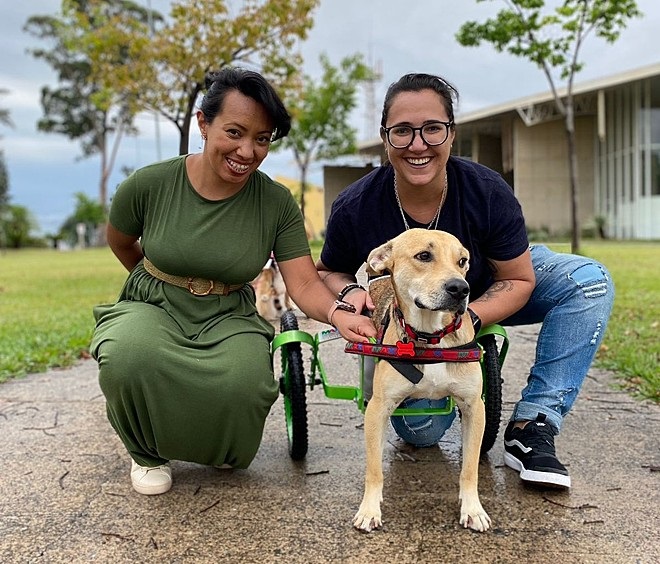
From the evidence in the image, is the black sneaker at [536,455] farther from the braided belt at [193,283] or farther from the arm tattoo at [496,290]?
the braided belt at [193,283]

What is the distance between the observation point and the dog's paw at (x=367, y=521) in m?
2.40

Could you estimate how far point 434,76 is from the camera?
277 centimetres

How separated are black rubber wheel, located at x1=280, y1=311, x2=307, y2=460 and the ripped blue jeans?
1.70 ft

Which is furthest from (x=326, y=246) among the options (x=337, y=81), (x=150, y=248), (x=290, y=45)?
(x=337, y=81)

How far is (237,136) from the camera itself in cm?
282

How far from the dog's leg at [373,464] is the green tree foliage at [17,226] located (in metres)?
49.2

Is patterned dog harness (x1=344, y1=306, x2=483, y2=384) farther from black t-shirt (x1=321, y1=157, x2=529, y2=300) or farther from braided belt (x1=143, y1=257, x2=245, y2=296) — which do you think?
braided belt (x1=143, y1=257, x2=245, y2=296)

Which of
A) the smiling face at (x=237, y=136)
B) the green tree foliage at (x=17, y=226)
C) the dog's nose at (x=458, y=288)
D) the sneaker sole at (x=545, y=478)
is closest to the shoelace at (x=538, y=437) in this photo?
the sneaker sole at (x=545, y=478)

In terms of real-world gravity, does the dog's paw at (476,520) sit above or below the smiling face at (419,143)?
below

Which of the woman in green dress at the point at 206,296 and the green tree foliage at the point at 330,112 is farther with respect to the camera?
the green tree foliage at the point at 330,112

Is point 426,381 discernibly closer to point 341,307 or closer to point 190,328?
point 341,307

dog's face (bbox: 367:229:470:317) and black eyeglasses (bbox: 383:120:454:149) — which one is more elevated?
black eyeglasses (bbox: 383:120:454:149)

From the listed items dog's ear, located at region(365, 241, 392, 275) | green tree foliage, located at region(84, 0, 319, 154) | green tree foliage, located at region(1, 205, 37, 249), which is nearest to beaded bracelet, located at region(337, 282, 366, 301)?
dog's ear, located at region(365, 241, 392, 275)

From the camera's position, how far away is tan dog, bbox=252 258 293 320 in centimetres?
716
